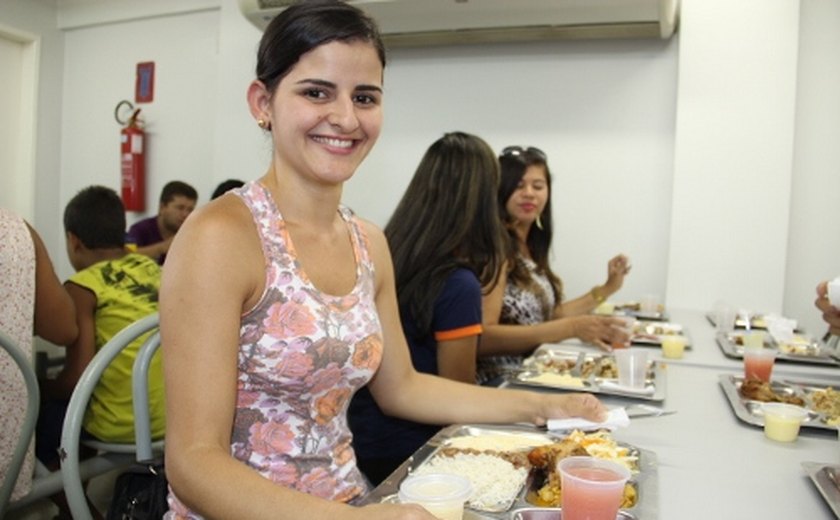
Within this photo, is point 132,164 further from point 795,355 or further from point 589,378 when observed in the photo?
point 795,355

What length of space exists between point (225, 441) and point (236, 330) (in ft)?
0.51

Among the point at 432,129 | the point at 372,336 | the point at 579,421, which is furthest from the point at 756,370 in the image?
the point at 432,129

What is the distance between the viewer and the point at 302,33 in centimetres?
105

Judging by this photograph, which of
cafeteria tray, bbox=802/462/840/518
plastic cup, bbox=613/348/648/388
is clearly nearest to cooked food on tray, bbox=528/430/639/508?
cafeteria tray, bbox=802/462/840/518

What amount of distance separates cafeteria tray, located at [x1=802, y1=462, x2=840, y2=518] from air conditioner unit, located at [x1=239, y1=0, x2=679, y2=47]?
2470 mm

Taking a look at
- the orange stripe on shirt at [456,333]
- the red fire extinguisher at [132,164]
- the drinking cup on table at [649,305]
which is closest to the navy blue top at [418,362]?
the orange stripe on shirt at [456,333]

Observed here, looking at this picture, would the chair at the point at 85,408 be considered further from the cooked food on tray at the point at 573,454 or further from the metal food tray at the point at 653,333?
the metal food tray at the point at 653,333

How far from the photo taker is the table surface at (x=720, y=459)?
39.9 inches

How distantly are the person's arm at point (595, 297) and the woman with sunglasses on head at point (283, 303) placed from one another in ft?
5.70

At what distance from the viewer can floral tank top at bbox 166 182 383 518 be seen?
104 cm

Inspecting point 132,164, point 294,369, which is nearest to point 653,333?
point 294,369

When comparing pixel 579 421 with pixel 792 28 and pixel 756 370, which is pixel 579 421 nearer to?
pixel 756 370

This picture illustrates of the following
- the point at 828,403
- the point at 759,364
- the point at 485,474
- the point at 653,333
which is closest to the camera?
the point at 485,474

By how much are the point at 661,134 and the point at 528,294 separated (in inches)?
61.6
